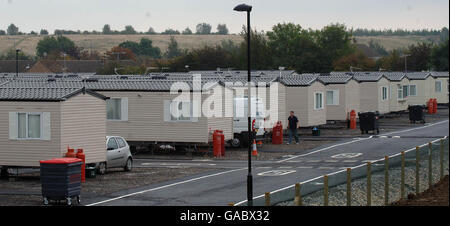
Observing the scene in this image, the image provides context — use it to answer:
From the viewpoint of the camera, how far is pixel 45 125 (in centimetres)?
3148

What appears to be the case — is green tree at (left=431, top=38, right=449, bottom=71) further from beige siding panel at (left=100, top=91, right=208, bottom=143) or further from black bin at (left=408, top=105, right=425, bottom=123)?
beige siding panel at (left=100, top=91, right=208, bottom=143)

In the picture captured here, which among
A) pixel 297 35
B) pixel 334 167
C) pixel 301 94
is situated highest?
pixel 297 35

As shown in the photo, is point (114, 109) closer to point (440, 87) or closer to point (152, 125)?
point (152, 125)

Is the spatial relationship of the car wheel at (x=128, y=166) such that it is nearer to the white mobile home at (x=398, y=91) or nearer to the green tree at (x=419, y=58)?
the white mobile home at (x=398, y=91)

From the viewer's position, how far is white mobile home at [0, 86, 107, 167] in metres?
31.4

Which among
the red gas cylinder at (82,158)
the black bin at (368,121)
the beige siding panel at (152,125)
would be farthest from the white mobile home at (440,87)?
the red gas cylinder at (82,158)

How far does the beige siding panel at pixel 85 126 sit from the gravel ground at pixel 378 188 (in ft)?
43.0

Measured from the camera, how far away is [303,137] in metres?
52.0

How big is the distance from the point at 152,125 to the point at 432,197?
70.4ft

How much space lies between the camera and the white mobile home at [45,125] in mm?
31359
